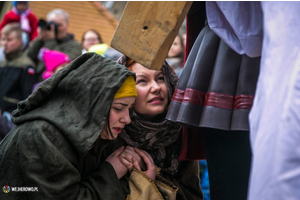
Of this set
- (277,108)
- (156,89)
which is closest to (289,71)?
(277,108)

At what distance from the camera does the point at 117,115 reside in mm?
2047

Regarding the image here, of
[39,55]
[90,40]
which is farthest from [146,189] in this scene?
[90,40]

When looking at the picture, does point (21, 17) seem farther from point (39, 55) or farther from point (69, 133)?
point (69, 133)

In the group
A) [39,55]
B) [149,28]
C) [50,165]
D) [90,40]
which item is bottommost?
[39,55]

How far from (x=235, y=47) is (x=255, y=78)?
186 millimetres

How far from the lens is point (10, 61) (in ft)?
16.1

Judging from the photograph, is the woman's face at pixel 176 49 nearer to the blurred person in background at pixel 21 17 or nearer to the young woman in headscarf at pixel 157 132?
the young woman in headscarf at pixel 157 132

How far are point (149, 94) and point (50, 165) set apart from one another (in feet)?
2.61

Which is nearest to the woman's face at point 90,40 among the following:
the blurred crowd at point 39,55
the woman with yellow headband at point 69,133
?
the blurred crowd at point 39,55

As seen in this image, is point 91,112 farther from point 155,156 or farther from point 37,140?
point 155,156

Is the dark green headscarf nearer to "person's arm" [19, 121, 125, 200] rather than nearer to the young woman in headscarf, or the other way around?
"person's arm" [19, 121, 125, 200]

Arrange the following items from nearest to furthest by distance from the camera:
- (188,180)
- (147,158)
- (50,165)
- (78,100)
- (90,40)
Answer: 1. (50,165)
2. (78,100)
3. (147,158)
4. (188,180)
5. (90,40)

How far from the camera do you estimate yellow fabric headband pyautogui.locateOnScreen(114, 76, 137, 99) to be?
2.04m

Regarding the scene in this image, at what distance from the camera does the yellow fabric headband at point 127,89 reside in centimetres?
204
